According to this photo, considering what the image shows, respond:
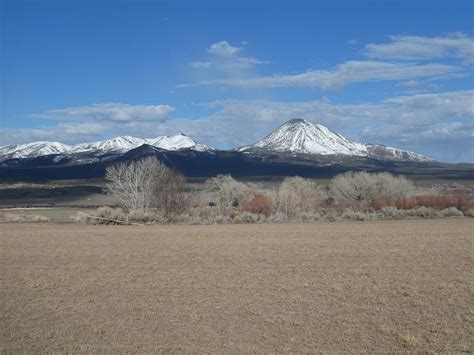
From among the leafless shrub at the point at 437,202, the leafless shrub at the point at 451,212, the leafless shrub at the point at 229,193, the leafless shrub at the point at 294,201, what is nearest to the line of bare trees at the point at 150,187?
the leafless shrub at the point at 229,193

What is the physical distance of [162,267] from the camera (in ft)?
80.1

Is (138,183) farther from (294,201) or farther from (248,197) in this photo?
(294,201)

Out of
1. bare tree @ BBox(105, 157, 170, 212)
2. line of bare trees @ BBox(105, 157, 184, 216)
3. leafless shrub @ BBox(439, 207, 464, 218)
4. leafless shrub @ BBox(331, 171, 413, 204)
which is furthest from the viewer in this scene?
leafless shrub @ BBox(331, 171, 413, 204)

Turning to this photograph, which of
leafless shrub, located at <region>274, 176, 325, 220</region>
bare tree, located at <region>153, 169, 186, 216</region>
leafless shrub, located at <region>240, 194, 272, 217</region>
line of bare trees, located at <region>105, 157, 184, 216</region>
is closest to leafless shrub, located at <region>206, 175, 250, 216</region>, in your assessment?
leafless shrub, located at <region>240, 194, 272, 217</region>

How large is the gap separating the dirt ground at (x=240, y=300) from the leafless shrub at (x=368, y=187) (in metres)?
53.3

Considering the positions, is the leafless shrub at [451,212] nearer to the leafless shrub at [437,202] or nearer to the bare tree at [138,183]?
the leafless shrub at [437,202]

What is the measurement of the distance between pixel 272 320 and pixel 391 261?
1193cm

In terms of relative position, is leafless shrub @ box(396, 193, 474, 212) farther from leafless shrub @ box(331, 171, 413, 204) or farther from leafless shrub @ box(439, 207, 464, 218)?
leafless shrub @ box(331, 171, 413, 204)

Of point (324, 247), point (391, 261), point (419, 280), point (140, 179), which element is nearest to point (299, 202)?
point (140, 179)

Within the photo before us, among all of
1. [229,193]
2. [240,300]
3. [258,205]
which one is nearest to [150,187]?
[229,193]

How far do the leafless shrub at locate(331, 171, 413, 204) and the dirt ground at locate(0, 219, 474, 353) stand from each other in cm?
5332

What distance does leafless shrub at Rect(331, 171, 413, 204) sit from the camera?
83.4m

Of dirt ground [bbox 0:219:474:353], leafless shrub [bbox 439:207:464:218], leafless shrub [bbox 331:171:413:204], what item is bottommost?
leafless shrub [bbox 439:207:464:218]

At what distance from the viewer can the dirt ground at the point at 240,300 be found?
13367 mm
